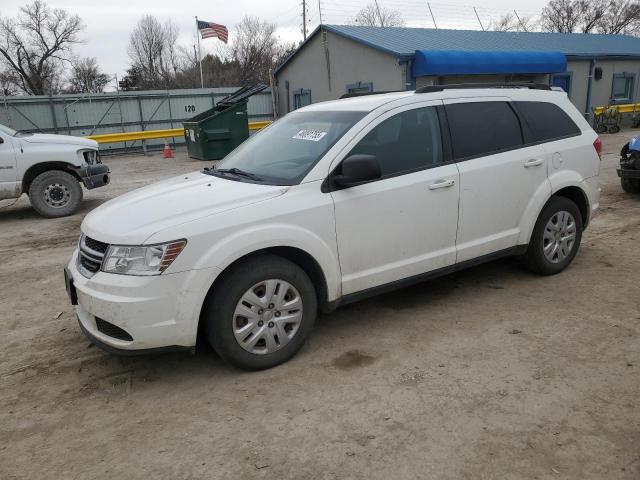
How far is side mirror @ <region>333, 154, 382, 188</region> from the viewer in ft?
11.4

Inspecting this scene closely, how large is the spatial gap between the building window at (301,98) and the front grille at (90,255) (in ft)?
62.8

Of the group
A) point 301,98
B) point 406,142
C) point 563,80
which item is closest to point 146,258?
point 406,142

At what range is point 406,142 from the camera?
3982 mm

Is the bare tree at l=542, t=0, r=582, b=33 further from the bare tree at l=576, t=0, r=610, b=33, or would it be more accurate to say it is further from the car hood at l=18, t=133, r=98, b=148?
the car hood at l=18, t=133, r=98, b=148

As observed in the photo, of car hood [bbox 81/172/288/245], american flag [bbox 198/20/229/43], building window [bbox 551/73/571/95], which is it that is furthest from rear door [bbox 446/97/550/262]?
american flag [bbox 198/20/229/43]

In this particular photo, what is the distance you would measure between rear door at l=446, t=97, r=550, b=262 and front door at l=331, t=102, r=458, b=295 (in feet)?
Result: 0.47

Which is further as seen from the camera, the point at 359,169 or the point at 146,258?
the point at 359,169

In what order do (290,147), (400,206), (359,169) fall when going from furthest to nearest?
(290,147) → (400,206) → (359,169)

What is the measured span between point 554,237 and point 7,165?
8.09m

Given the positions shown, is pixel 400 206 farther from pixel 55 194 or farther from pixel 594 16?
pixel 594 16

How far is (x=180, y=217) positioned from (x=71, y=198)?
6744 mm

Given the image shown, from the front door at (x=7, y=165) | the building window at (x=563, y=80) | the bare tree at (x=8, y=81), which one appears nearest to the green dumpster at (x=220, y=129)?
the front door at (x=7, y=165)

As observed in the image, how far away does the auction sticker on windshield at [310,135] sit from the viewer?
3.91m

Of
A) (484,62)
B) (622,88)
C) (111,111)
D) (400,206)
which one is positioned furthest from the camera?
(111,111)
